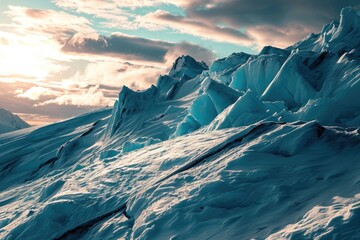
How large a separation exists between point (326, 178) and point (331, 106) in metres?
8.03

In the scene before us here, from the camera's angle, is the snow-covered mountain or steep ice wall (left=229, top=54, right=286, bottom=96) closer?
the snow-covered mountain

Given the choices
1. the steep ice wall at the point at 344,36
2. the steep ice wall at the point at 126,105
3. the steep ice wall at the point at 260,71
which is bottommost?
the steep ice wall at the point at 126,105

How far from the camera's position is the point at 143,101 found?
102ft

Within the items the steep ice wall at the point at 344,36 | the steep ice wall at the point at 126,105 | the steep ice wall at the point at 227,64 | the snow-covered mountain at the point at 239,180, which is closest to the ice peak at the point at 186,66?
the steep ice wall at the point at 227,64

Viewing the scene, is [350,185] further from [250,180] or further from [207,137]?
[207,137]

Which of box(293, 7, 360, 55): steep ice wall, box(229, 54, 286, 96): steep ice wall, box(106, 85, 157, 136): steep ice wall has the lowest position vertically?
box(106, 85, 157, 136): steep ice wall

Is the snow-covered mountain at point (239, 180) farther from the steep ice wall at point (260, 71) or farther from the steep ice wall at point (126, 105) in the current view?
the steep ice wall at point (126, 105)

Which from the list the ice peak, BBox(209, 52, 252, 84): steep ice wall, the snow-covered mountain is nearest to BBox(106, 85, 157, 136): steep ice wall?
BBox(209, 52, 252, 84): steep ice wall

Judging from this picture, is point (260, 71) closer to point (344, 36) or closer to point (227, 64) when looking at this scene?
point (227, 64)

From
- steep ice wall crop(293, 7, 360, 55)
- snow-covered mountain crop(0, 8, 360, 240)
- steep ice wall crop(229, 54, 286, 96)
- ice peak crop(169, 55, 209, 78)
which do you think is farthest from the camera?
ice peak crop(169, 55, 209, 78)

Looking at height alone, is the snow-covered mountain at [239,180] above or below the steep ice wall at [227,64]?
below

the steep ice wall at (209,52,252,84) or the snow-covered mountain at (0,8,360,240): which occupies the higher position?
the steep ice wall at (209,52,252,84)

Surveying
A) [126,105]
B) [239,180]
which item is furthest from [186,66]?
[239,180]

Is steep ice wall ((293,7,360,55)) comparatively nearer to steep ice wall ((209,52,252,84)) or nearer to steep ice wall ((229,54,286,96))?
steep ice wall ((209,52,252,84))
